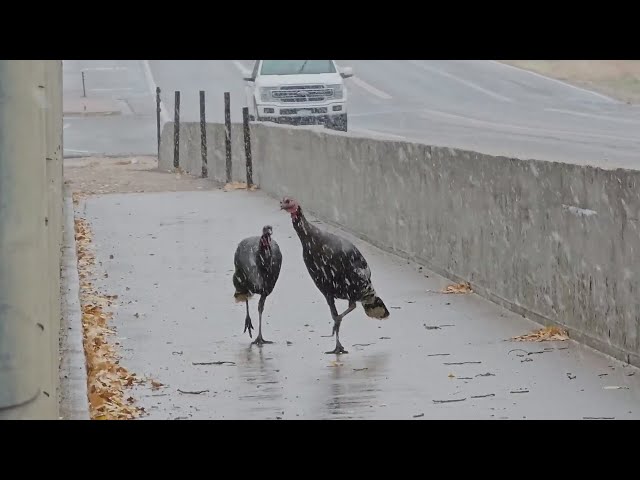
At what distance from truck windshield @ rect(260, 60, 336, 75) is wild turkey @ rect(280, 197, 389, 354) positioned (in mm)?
23431

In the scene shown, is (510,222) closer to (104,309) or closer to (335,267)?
(335,267)

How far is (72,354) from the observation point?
30.3 feet

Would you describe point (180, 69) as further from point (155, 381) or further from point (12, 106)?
point (12, 106)

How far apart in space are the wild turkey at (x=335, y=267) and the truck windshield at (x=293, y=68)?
23431mm

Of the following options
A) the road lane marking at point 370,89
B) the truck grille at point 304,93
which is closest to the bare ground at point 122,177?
the truck grille at point 304,93

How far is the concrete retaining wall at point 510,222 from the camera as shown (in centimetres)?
956

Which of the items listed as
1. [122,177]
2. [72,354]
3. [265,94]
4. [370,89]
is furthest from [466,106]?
[72,354]

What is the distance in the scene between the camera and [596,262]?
32.5 feet

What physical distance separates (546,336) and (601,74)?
132ft

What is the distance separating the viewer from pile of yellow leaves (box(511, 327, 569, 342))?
416 inches

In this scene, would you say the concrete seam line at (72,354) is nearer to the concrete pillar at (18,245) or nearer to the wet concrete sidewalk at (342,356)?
the wet concrete sidewalk at (342,356)
